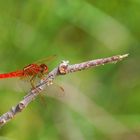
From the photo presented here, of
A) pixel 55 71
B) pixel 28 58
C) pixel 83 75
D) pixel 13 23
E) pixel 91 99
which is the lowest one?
pixel 55 71

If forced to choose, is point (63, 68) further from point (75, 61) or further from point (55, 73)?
point (75, 61)

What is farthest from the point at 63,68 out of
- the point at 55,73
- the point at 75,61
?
the point at 75,61

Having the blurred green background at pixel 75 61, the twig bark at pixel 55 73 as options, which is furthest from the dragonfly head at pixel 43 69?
the blurred green background at pixel 75 61

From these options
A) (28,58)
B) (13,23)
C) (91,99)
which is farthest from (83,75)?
(13,23)

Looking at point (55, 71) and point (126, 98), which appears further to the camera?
point (126, 98)

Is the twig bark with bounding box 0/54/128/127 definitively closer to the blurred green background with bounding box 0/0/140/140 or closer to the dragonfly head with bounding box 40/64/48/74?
the dragonfly head with bounding box 40/64/48/74

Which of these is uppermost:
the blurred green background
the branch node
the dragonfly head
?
the blurred green background

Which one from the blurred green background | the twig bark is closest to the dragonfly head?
the twig bark

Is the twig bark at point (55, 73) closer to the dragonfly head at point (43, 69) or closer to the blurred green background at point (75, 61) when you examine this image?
the dragonfly head at point (43, 69)

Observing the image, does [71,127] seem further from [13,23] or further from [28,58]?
[13,23]
